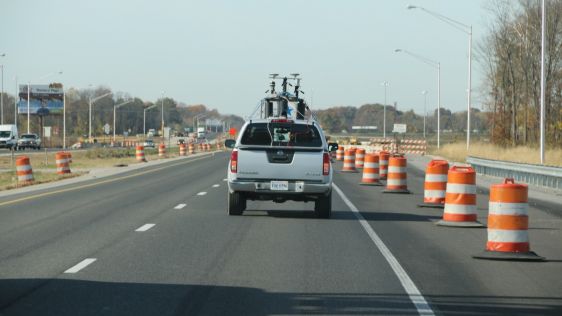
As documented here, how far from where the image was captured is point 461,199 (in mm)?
17656

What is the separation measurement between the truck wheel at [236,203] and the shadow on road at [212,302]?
340 inches

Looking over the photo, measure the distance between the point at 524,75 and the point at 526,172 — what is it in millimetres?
34817

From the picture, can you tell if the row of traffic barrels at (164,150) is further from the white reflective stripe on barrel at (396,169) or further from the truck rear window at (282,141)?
the truck rear window at (282,141)

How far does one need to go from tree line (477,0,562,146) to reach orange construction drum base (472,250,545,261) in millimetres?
46744

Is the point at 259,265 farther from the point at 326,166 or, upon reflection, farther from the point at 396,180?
the point at 396,180

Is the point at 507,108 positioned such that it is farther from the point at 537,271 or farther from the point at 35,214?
the point at 537,271

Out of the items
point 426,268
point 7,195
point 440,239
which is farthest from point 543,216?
point 7,195

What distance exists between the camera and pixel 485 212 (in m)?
21.7

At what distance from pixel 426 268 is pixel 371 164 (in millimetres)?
21510

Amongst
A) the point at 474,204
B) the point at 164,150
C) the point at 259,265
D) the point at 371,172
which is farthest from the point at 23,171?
the point at 164,150

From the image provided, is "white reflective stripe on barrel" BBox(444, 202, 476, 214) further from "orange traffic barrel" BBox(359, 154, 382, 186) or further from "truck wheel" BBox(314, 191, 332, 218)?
"orange traffic barrel" BBox(359, 154, 382, 186)

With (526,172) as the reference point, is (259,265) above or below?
below

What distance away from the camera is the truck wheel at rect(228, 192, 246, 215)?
1891 centimetres

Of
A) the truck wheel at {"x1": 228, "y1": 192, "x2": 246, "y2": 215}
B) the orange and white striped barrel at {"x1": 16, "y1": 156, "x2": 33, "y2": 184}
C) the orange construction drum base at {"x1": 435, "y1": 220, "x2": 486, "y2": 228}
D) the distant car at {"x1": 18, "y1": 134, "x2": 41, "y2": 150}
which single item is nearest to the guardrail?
the orange construction drum base at {"x1": 435, "y1": 220, "x2": 486, "y2": 228}
